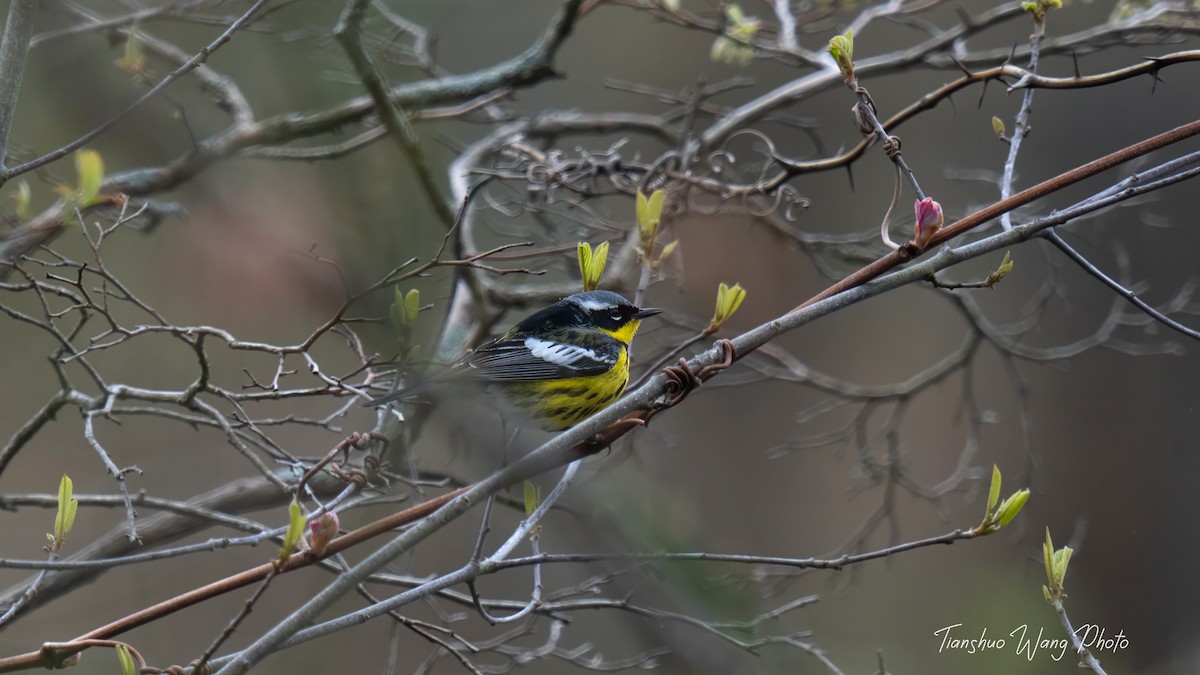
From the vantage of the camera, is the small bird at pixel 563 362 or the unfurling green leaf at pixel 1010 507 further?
the small bird at pixel 563 362

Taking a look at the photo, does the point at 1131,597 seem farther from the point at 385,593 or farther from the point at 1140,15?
the point at 385,593

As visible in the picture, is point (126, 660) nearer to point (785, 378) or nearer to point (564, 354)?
A: point (564, 354)

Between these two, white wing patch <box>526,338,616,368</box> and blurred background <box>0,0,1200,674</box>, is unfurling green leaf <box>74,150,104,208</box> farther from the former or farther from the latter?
white wing patch <box>526,338,616,368</box>

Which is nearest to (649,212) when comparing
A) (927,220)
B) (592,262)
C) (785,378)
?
(592,262)

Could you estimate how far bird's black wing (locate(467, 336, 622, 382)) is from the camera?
10.1 feet

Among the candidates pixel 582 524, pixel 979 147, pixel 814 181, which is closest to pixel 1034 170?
pixel 979 147

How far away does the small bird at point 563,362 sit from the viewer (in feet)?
10.1

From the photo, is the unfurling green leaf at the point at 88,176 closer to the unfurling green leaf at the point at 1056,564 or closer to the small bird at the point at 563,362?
the small bird at the point at 563,362

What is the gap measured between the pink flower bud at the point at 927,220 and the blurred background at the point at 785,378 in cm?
177

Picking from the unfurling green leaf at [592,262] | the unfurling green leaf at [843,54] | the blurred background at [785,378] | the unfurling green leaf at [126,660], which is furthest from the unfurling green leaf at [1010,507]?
the unfurling green leaf at [126,660]

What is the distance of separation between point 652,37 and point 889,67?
446cm

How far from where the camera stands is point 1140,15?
12.0ft

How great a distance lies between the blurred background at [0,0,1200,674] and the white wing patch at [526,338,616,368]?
1.01ft

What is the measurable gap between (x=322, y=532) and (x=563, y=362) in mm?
1606
